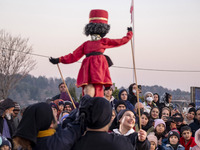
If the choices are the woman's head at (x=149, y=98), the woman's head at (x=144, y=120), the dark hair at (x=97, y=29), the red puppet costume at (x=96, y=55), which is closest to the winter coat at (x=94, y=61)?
the red puppet costume at (x=96, y=55)

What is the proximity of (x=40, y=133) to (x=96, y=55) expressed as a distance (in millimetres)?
2843

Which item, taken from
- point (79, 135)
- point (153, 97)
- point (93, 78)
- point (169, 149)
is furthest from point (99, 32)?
point (153, 97)

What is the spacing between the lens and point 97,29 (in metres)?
5.65

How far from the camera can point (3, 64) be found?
2066 centimetres

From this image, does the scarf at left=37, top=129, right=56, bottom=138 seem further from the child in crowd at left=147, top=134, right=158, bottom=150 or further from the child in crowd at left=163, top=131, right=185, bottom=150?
the child in crowd at left=163, top=131, right=185, bottom=150

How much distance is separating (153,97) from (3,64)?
12951 millimetres

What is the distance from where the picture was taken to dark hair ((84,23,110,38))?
5.66 m

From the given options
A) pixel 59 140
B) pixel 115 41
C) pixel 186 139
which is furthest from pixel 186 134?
pixel 59 140

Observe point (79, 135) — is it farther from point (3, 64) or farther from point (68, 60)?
point (3, 64)

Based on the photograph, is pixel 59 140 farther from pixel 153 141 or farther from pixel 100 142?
pixel 153 141

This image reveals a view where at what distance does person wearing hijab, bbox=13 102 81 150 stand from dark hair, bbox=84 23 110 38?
2914 mm

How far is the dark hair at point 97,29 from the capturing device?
566cm

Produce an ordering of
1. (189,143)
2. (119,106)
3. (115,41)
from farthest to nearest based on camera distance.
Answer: (119,106) < (189,143) < (115,41)

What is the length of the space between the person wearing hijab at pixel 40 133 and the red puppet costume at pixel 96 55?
253 centimetres
